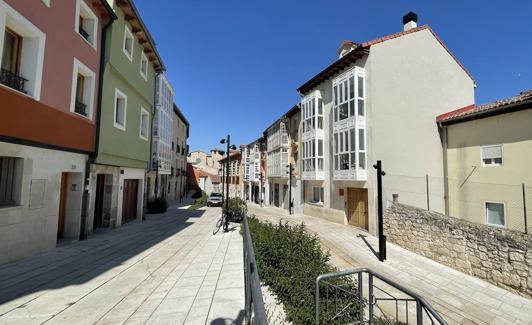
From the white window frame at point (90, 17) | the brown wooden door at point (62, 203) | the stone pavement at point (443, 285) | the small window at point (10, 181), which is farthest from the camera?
the brown wooden door at point (62, 203)

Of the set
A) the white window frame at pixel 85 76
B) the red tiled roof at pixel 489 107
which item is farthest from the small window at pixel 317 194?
the white window frame at pixel 85 76

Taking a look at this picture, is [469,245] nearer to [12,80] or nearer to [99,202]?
[12,80]

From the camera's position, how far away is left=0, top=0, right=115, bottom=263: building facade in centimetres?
612

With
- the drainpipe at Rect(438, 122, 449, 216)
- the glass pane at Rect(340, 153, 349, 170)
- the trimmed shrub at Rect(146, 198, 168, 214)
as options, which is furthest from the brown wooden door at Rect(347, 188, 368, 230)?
the trimmed shrub at Rect(146, 198, 168, 214)

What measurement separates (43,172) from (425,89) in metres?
19.4

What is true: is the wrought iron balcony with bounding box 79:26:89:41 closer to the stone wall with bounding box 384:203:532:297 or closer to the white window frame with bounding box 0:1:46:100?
the white window frame with bounding box 0:1:46:100

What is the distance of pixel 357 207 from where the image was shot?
51.9ft

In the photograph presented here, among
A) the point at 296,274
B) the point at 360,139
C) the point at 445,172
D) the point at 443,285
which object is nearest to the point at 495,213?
the point at 445,172

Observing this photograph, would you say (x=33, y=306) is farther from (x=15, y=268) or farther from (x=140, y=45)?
(x=140, y=45)

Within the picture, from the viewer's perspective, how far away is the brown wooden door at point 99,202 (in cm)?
1176

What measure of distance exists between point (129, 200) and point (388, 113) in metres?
16.0

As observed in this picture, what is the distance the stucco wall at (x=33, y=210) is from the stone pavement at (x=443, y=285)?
9.51 meters

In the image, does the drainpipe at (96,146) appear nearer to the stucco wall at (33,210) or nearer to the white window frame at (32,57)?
the stucco wall at (33,210)

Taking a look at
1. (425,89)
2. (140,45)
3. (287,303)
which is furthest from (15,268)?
(425,89)
